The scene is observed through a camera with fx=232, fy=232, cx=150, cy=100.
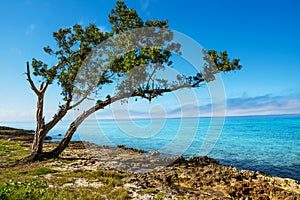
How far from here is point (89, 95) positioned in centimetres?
2356

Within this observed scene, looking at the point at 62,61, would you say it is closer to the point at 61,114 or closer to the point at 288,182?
the point at 61,114

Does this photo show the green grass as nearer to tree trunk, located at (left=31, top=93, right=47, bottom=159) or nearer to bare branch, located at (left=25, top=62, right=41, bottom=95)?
tree trunk, located at (left=31, top=93, right=47, bottom=159)

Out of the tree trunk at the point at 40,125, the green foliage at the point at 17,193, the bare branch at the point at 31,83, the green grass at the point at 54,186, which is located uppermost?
the bare branch at the point at 31,83

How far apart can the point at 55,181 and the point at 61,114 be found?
11.0 m

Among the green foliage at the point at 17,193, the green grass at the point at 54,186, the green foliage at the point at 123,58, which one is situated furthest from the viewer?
the green foliage at the point at 123,58

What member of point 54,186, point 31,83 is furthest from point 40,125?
point 54,186

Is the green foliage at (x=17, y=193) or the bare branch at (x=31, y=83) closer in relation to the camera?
the green foliage at (x=17, y=193)

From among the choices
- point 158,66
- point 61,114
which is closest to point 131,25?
point 158,66

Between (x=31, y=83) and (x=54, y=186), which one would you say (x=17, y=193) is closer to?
(x=54, y=186)

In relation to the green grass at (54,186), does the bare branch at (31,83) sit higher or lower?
higher

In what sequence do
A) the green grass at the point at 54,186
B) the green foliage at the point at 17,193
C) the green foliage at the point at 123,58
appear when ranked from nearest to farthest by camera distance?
the green foliage at the point at 17,193, the green grass at the point at 54,186, the green foliage at the point at 123,58

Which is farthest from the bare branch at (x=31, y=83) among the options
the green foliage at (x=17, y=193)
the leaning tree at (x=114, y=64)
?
the green foliage at (x=17, y=193)

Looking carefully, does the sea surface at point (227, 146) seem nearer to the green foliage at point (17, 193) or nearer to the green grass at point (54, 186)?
the green grass at point (54, 186)

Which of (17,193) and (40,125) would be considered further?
(40,125)
